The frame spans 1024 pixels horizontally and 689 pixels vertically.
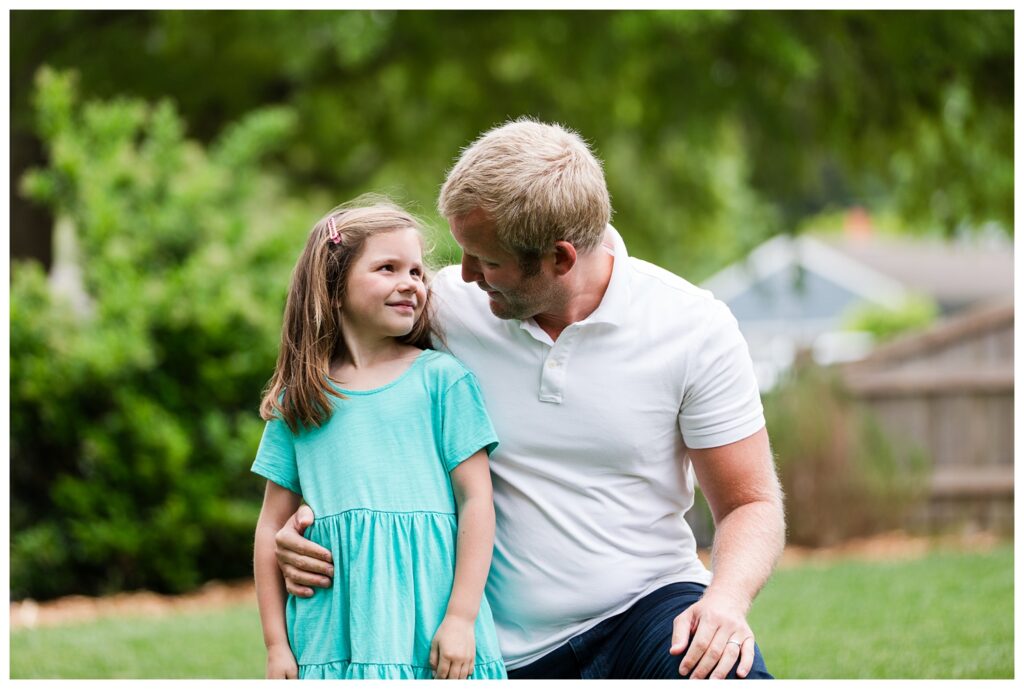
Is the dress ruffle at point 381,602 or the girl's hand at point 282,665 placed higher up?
the dress ruffle at point 381,602

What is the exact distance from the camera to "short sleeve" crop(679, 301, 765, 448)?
260 centimetres

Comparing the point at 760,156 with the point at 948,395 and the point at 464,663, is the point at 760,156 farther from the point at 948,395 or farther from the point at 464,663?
the point at 464,663

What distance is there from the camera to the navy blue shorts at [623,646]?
99.7 inches

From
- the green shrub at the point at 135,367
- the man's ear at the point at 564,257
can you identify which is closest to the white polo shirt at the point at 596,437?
the man's ear at the point at 564,257

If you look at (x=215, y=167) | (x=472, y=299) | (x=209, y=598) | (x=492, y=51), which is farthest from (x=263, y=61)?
(x=472, y=299)

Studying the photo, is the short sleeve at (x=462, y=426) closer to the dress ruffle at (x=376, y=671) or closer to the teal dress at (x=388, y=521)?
the teal dress at (x=388, y=521)

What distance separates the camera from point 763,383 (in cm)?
912

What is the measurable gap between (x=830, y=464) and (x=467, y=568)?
664 cm

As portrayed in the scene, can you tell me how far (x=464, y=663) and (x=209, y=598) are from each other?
5.20m

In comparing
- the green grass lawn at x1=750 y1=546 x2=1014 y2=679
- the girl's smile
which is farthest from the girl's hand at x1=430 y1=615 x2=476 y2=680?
the green grass lawn at x1=750 y1=546 x2=1014 y2=679

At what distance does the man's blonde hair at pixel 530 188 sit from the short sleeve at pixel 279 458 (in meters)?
0.60

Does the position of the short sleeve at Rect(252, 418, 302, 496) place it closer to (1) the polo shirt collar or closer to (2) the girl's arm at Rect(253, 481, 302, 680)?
(2) the girl's arm at Rect(253, 481, 302, 680)

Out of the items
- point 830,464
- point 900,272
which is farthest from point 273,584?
point 900,272

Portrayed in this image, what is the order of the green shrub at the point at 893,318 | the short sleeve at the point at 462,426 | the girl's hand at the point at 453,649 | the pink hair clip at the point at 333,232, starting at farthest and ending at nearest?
the green shrub at the point at 893,318, the pink hair clip at the point at 333,232, the short sleeve at the point at 462,426, the girl's hand at the point at 453,649
